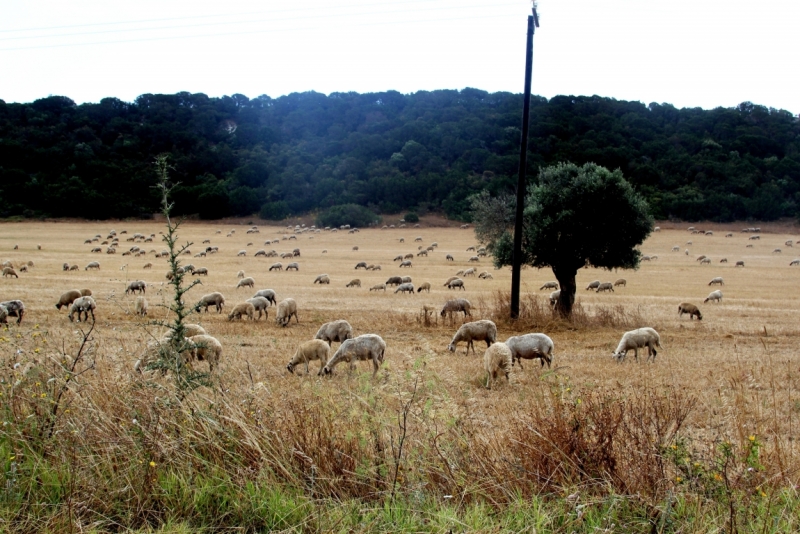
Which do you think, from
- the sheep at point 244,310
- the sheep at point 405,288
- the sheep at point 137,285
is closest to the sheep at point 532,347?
the sheep at point 244,310

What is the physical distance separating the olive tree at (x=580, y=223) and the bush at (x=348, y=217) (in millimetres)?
64054

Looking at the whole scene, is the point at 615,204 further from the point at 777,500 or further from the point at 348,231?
the point at 348,231

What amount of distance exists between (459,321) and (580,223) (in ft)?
18.3

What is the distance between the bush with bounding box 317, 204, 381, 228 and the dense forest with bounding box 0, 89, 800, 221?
5.35 meters

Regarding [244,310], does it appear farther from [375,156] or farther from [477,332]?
[375,156]

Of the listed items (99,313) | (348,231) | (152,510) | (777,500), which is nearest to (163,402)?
(152,510)

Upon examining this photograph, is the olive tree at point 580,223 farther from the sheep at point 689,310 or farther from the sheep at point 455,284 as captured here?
the sheep at point 455,284

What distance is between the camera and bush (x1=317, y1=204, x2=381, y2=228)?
283 feet

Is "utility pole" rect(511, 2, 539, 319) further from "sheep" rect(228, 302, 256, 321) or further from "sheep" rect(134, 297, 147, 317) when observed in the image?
"sheep" rect(134, 297, 147, 317)

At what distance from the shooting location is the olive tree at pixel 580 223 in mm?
22047

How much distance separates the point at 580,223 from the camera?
72.0 ft

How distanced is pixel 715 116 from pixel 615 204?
9541 cm

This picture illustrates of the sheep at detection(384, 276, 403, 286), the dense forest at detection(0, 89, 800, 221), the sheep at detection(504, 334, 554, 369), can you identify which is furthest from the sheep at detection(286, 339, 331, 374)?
the dense forest at detection(0, 89, 800, 221)

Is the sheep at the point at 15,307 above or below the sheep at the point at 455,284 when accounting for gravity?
above
